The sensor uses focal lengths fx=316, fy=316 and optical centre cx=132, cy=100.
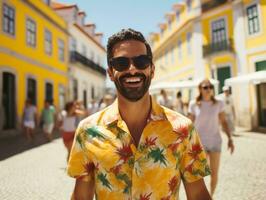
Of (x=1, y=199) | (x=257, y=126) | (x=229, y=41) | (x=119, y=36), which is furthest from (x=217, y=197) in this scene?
(x=229, y=41)

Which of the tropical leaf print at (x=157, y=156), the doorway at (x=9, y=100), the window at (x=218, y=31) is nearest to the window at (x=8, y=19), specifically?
the doorway at (x=9, y=100)

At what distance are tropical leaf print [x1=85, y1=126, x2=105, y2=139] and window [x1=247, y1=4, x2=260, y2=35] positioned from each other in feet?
57.5

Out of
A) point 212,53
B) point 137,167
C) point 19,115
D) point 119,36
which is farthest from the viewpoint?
point 212,53

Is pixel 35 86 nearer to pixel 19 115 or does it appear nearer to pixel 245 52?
pixel 19 115

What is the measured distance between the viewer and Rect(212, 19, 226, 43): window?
20453 mm

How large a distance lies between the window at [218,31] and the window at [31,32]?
38.1ft

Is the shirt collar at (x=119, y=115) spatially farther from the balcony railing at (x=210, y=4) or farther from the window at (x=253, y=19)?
the balcony railing at (x=210, y=4)

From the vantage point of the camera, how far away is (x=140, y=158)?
64.5 inches

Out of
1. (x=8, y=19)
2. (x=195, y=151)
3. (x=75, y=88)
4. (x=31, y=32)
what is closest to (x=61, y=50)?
(x=75, y=88)

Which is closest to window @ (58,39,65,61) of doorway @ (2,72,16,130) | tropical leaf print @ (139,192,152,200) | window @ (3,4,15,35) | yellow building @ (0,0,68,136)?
yellow building @ (0,0,68,136)

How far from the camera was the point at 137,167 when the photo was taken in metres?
1.62

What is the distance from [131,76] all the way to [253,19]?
17703 millimetres

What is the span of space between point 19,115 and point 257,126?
1249 cm

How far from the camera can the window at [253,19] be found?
1725 centimetres
